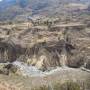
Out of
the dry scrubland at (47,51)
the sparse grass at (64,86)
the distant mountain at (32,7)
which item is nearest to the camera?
the sparse grass at (64,86)

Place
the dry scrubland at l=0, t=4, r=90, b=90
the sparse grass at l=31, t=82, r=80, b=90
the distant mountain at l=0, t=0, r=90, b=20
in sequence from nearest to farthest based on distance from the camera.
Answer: the sparse grass at l=31, t=82, r=80, b=90, the dry scrubland at l=0, t=4, r=90, b=90, the distant mountain at l=0, t=0, r=90, b=20

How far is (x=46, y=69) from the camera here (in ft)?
86.8

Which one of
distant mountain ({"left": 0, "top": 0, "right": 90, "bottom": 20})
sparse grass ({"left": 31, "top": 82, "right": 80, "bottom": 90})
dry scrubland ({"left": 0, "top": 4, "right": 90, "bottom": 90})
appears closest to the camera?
sparse grass ({"left": 31, "top": 82, "right": 80, "bottom": 90})

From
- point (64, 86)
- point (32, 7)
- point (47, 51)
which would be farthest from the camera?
point (32, 7)

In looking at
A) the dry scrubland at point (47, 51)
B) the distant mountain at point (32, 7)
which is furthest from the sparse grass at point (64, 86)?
the distant mountain at point (32, 7)

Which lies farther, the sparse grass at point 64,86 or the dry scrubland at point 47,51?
the dry scrubland at point 47,51

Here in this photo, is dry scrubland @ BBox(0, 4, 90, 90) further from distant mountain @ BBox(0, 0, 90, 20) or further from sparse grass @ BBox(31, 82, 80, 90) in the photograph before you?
distant mountain @ BBox(0, 0, 90, 20)

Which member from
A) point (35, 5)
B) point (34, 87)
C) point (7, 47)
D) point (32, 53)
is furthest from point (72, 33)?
point (35, 5)

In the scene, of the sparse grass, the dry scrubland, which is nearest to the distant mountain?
the dry scrubland

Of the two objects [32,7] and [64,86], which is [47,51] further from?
[32,7]

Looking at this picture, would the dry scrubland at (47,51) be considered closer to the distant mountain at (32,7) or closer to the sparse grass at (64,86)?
the sparse grass at (64,86)

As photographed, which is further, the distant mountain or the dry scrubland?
the distant mountain

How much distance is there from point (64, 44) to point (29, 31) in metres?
6.11

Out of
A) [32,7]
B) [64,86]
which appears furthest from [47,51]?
[32,7]
